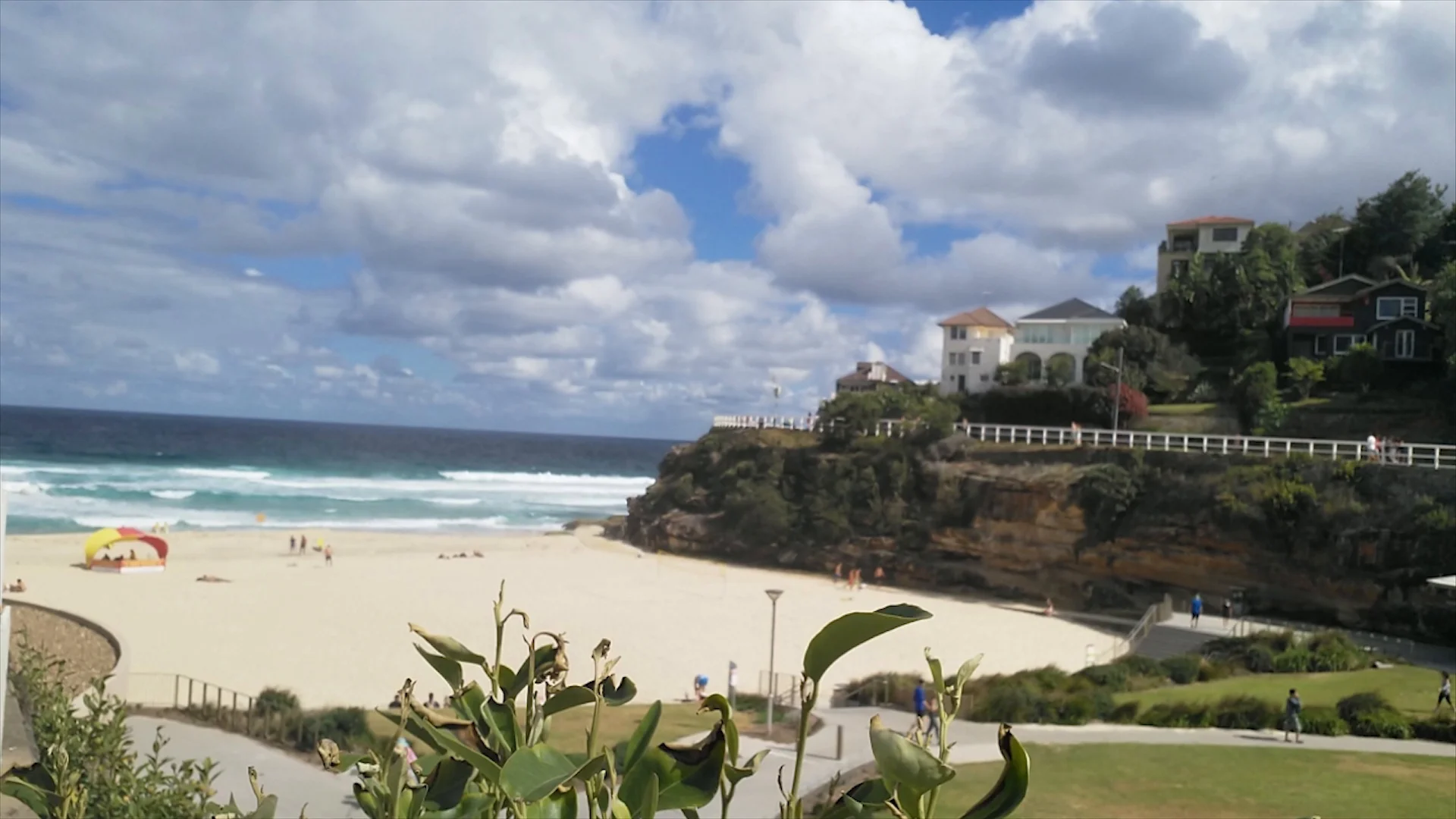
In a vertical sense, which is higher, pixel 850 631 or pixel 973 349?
pixel 973 349

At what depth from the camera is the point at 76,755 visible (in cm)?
495

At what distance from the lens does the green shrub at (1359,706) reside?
16922 mm

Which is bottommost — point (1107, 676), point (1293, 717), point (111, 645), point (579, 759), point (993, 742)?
point (111, 645)

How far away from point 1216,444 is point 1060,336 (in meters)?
20.5

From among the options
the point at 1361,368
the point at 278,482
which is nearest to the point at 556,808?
the point at 1361,368

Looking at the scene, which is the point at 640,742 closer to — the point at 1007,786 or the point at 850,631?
the point at 850,631

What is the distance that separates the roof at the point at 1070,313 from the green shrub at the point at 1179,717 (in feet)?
142

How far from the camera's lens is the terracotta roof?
61.2 meters

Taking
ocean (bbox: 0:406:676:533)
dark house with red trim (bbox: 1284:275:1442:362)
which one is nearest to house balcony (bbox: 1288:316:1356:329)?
dark house with red trim (bbox: 1284:275:1442:362)

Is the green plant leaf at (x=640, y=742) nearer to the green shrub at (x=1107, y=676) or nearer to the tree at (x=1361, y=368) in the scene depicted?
the green shrub at (x=1107, y=676)

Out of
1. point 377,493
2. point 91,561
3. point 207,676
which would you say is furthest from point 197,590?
point 377,493

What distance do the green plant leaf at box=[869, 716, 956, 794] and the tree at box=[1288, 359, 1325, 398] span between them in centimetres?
4963

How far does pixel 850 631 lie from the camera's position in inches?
51.7

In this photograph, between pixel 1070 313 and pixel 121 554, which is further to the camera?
pixel 1070 313
